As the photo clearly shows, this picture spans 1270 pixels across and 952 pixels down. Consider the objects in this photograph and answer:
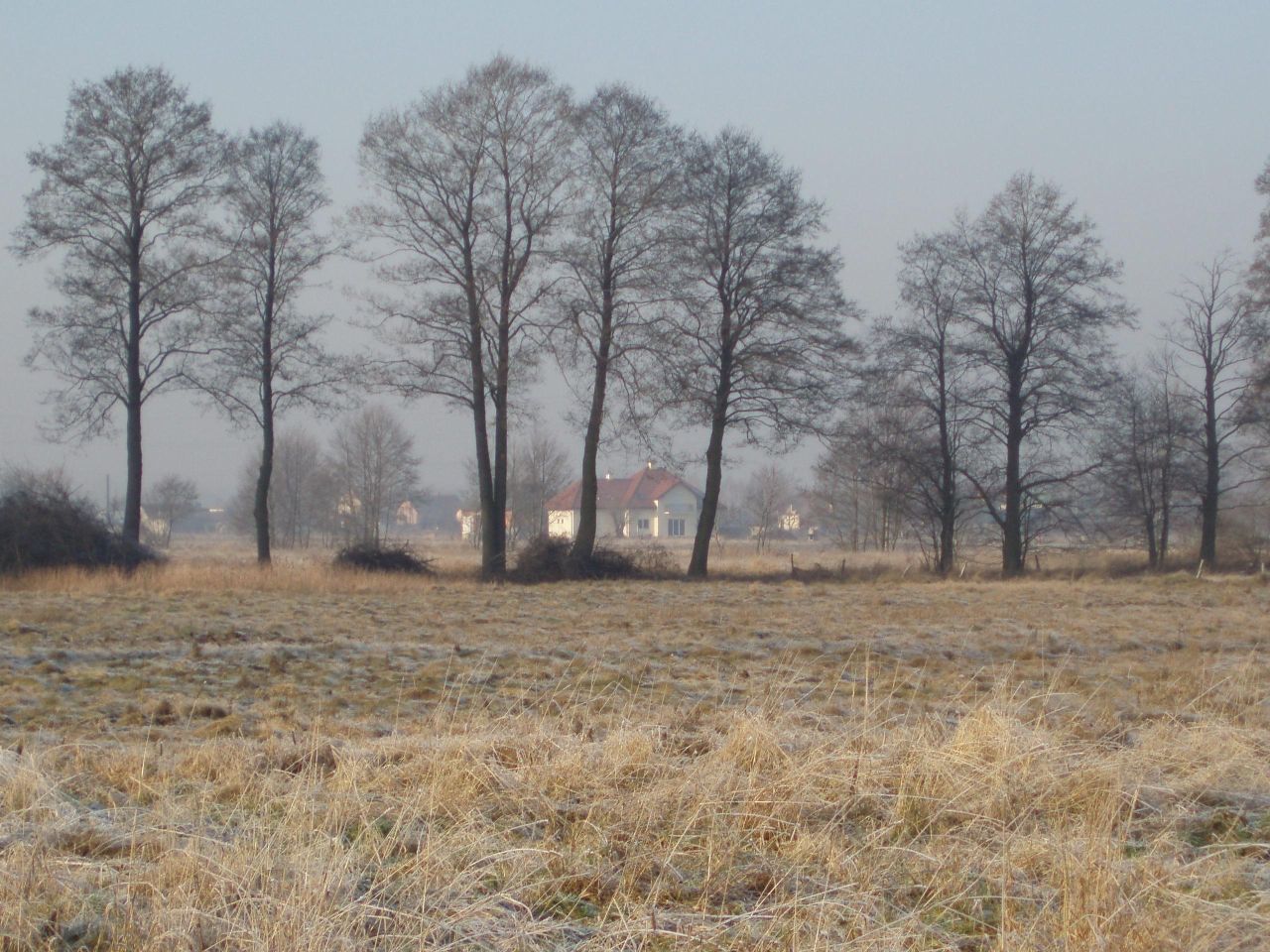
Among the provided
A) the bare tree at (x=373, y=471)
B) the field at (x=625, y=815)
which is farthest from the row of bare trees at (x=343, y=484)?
the field at (x=625, y=815)

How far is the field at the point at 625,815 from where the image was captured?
12.2 feet

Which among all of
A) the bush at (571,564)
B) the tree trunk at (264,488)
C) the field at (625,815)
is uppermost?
the tree trunk at (264,488)

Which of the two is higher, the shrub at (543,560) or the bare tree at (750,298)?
the bare tree at (750,298)

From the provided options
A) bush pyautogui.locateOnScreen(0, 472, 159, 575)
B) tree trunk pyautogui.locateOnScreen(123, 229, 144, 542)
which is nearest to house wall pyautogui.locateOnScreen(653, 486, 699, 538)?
tree trunk pyautogui.locateOnScreen(123, 229, 144, 542)

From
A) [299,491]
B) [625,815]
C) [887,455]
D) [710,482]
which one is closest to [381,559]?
[710,482]

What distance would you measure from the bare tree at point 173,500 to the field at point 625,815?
214ft

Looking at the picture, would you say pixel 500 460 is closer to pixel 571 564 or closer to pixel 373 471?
pixel 571 564

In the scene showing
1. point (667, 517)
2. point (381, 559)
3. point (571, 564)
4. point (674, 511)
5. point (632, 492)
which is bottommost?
point (571, 564)

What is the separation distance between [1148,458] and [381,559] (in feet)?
86.8

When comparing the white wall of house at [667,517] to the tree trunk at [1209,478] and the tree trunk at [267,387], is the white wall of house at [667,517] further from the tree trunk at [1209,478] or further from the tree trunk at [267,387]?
the tree trunk at [267,387]

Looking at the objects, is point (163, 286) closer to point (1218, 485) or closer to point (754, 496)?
point (1218, 485)

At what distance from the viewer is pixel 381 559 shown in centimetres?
2905

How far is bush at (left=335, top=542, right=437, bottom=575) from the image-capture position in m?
28.8

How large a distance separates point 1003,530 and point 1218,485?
27.6 feet
